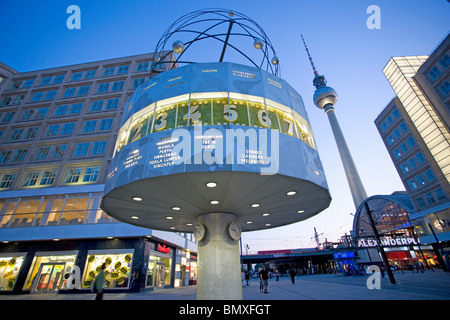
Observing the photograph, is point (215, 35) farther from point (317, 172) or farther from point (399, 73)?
point (399, 73)

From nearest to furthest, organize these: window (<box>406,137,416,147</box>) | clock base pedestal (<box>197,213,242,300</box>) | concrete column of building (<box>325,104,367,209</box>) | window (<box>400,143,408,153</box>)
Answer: clock base pedestal (<box>197,213,242,300</box>)
window (<box>406,137,416,147</box>)
window (<box>400,143,408,153</box>)
concrete column of building (<box>325,104,367,209</box>)

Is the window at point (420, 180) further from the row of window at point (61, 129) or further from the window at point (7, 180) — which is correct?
the window at point (7, 180)

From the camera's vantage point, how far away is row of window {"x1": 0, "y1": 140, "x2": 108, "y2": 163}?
2969 centimetres

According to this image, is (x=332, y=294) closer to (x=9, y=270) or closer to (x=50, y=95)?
(x=9, y=270)

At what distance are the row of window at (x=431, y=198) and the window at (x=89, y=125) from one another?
61.3 meters

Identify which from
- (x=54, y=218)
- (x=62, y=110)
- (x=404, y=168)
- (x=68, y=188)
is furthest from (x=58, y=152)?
(x=404, y=168)

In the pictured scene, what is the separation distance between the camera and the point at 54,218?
83.8 feet

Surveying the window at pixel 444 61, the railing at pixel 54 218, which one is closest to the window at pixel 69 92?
the railing at pixel 54 218

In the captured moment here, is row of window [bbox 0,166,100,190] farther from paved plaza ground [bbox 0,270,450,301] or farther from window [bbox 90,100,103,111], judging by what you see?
paved plaza ground [bbox 0,270,450,301]

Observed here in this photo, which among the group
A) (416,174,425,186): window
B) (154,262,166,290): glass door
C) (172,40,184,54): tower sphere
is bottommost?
(154,262,166,290): glass door

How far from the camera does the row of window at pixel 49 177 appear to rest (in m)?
27.8

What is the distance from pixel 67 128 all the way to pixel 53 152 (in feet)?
13.8

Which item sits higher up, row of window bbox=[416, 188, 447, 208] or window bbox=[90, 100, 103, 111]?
window bbox=[90, 100, 103, 111]

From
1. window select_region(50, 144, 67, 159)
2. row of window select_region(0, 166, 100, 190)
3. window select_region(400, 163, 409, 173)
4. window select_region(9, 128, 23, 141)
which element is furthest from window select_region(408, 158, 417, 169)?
window select_region(9, 128, 23, 141)
